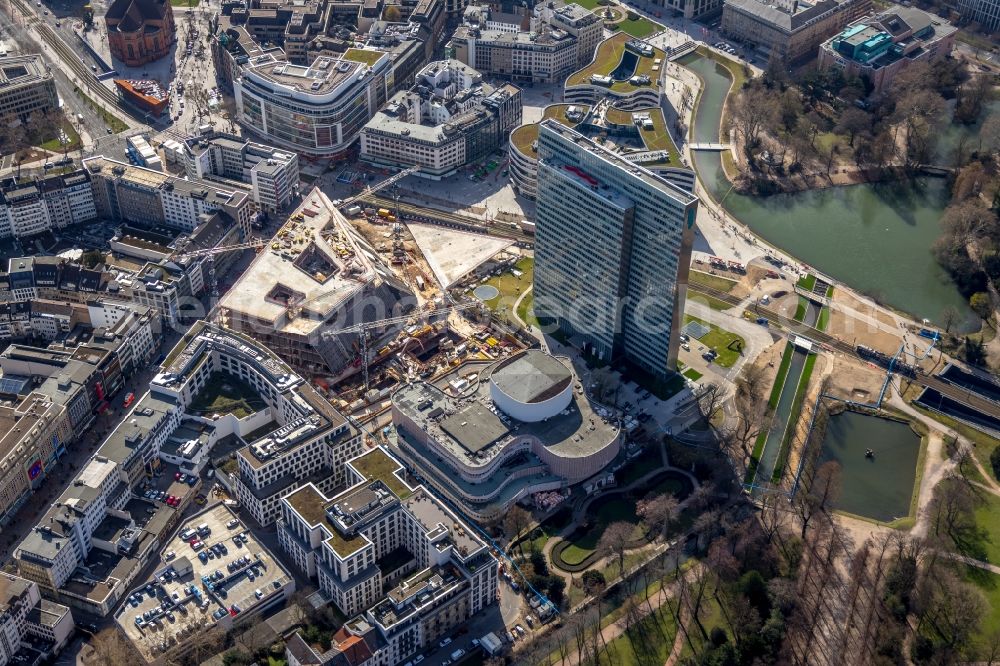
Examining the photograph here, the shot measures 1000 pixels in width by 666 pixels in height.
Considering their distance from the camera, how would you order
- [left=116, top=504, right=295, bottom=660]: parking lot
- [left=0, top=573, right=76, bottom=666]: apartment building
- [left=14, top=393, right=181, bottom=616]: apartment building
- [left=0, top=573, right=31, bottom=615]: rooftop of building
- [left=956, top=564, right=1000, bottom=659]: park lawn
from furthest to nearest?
[left=14, top=393, right=181, bottom=616]: apartment building
[left=956, top=564, right=1000, bottom=659]: park lawn
[left=116, top=504, right=295, bottom=660]: parking lot
[left=0, top=573, right=31, bottom=615]: rooftop of building
[left=0, top=573, right=76, bottom=666]: apartment building

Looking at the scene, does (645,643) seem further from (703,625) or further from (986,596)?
(986,596)

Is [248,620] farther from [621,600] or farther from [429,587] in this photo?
[621,600]

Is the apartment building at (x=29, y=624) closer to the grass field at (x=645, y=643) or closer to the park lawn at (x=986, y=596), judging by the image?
the grass field at (x=645, y=643)

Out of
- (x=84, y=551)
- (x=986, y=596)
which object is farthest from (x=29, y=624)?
(x=986, y=596)

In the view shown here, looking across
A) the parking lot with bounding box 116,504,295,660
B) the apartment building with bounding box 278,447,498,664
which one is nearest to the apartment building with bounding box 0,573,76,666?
the parking lot with bounding box 116,504,295,660

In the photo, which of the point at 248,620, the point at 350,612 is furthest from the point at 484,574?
the point at 248,620

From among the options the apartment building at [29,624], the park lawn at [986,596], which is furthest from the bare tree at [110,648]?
the park lawn at [986,596]

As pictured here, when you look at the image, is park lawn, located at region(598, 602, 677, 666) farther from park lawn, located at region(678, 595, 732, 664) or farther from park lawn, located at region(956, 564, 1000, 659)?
park lawn, located at region(956, 564, 1000, 659)

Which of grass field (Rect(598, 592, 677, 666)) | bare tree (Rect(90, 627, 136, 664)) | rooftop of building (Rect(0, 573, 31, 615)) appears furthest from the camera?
grass field (Rect(598, 592, 677, 666))
